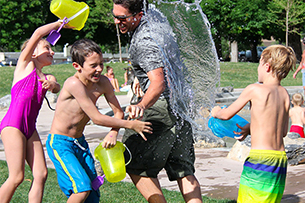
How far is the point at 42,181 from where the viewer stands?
10.6 feet

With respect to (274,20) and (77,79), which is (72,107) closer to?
(77,79)

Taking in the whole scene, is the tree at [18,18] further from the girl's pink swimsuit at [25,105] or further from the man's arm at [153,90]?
the man's arm at [153,90]

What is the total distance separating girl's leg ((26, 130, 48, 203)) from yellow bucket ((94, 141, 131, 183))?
60 centimetres

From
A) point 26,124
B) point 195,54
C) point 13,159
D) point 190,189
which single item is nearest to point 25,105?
point 26,124

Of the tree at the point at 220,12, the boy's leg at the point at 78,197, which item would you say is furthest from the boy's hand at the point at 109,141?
the tree at the point at 220,12

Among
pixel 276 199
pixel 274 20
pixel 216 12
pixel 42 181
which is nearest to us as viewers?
pixel 276 199

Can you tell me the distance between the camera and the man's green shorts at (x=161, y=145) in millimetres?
3107

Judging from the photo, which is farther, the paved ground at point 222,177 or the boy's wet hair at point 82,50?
the paved ground at point 222,177

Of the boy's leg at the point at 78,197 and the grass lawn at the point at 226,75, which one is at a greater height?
the boy's leg at the point at 78,197

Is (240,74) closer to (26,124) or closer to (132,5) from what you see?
(132,5)

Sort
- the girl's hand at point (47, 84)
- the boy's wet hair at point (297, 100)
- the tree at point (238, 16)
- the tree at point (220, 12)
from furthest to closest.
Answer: the tree at point (220, 12)
the tree at point (238, 16)
the boy's wet hair at point (297, 100)
the girl's hand at point (47, 84)

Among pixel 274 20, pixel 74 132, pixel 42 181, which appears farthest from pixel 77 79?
pixel 274 20

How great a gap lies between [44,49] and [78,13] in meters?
0.48

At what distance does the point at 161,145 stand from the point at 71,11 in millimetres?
1426
